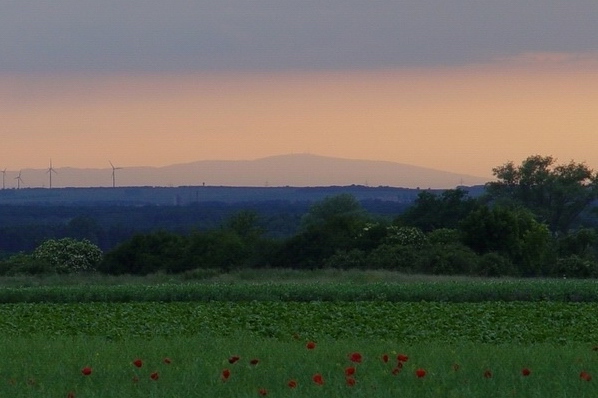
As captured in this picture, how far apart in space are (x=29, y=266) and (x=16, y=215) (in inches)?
4245

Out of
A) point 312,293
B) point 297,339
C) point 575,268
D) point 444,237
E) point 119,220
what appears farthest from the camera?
point 119,220

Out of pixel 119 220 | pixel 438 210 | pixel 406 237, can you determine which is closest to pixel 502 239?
pixel 406 237

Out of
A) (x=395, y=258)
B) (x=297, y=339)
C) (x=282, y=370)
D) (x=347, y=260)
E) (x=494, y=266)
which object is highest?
(x=282, y=370)

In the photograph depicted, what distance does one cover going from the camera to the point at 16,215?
15938cm

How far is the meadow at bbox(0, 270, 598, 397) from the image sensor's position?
1016 centimetres

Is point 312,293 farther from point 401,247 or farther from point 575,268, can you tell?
point 575,268

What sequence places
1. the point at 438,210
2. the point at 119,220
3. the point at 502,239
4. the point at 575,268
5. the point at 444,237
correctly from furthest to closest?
the point at 119,220, the point at 438,210, the point at 444,237, the point at 575,268, the point at 502,239

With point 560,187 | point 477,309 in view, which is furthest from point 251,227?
point 477,309

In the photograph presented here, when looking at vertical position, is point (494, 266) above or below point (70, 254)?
above

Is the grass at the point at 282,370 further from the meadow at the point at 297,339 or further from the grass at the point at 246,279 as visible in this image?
the grass at the point at 246,279

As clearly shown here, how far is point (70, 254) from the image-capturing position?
61.9 m

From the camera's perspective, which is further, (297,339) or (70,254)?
(70,254)

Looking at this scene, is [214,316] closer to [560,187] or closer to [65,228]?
[560,187]

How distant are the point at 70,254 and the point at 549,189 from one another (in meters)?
52.5
